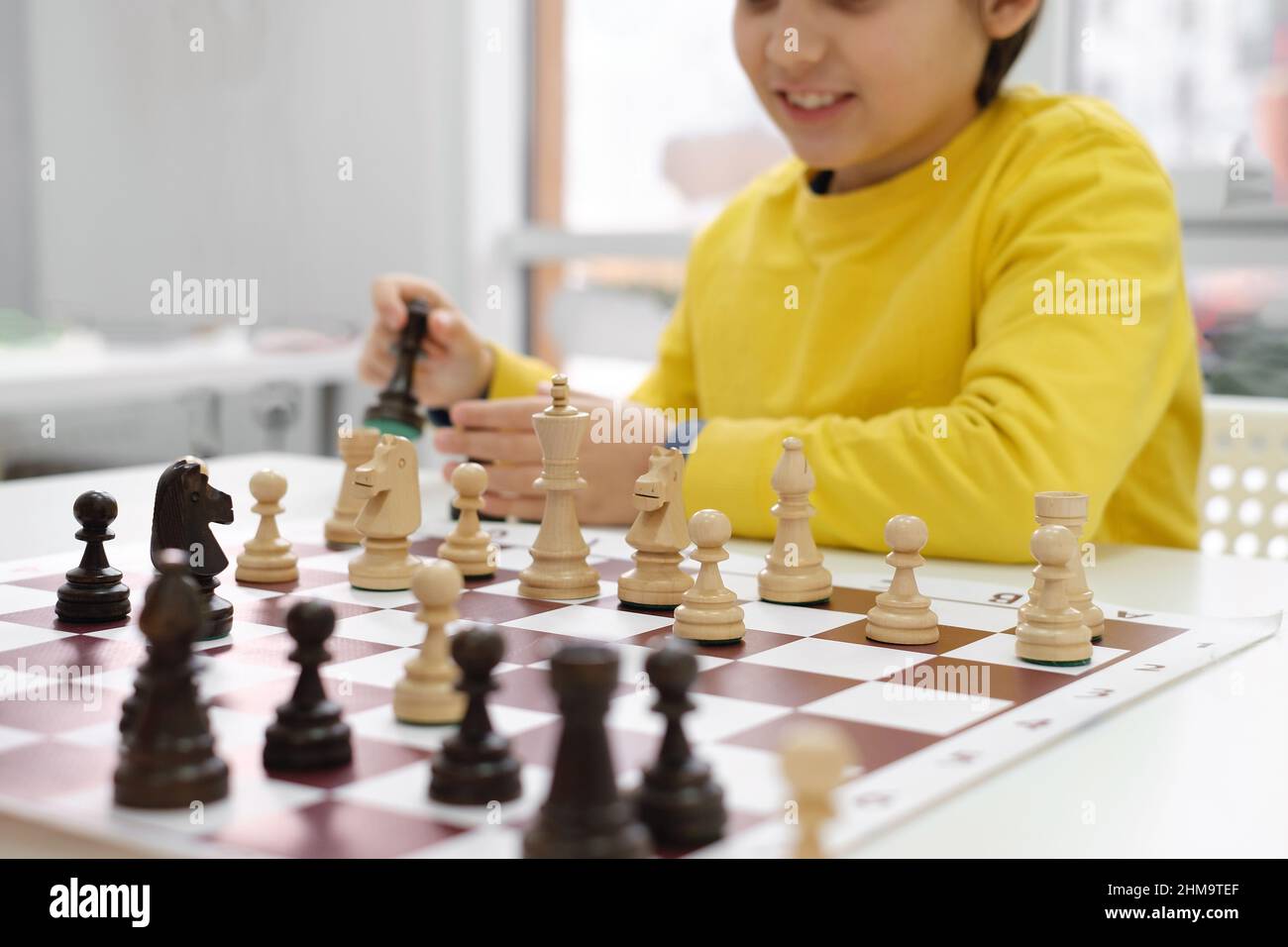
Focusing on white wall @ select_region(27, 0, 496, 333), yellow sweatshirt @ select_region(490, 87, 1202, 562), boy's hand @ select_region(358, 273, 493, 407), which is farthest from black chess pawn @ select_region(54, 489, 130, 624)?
white wall @ select_region(27, 0, 496, 333)

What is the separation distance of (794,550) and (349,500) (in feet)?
1.58

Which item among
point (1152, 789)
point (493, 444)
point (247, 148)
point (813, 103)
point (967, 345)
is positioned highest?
point (247, 148)

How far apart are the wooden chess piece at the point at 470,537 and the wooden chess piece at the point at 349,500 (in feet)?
0.50

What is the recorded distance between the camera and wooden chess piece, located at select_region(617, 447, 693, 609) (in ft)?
3.93

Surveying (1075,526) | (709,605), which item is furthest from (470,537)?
(1075,526)

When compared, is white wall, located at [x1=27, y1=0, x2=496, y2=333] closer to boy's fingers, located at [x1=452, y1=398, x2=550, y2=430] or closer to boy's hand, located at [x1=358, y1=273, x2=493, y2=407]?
boy's hand, located at [x1=358, y1=273, x2=493, y2=407]

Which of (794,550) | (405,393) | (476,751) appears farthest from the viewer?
(405,393)

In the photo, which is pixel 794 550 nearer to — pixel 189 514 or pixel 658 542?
pixel 658 542

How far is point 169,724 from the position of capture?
74 cm

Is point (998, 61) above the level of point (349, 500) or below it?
above

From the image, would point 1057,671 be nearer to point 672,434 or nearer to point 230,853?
point 230,853

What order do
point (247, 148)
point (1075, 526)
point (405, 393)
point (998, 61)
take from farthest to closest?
point (247, 148), point (998, 61), point (405, 393), point (1075, 526)

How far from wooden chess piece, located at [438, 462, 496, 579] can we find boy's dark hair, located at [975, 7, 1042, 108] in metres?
0.95
